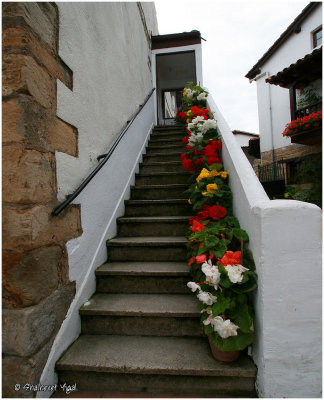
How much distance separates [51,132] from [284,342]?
73.1 inches

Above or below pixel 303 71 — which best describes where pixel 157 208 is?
below

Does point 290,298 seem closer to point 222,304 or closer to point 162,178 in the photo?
point 222,304

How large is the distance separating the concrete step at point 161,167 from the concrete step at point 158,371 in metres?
2.49

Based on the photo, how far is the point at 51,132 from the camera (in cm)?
144

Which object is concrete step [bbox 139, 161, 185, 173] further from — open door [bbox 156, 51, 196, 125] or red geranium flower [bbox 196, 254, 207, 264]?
open door [bbox 156, 51, 196, 125]

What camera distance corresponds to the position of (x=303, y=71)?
6.53 metres

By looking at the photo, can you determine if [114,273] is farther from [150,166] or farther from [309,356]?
[150,166]

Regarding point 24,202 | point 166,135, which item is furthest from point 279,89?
point 24,202

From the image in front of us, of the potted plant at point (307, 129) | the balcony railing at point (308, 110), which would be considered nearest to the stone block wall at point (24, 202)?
the potted plant at point (307, 129)

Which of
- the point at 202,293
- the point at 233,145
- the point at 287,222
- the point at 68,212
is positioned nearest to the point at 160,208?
the point at 233,145

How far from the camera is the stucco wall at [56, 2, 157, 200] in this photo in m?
1.64

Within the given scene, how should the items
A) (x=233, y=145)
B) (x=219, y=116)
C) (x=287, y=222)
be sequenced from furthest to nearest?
(x=219, y=116)
(x=233, y=145)
(x=287, y=222)

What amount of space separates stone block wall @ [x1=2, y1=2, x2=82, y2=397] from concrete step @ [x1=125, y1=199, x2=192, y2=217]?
60.6 inches

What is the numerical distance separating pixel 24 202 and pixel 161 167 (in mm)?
2557
